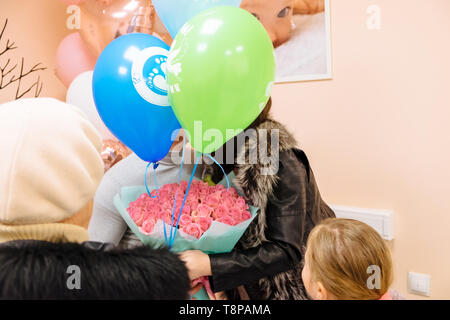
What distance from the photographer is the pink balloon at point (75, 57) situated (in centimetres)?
211

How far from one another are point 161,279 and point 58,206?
0.93 ft

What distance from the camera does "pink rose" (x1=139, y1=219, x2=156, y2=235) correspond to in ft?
3.01

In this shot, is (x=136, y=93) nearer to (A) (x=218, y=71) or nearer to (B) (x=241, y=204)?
(A) (x=218, y=71)

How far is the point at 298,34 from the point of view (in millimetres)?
1897

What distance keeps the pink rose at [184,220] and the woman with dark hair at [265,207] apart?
0.36 ft

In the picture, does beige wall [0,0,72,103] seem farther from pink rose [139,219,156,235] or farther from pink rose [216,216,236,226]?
pink rose [216,216,236,226]

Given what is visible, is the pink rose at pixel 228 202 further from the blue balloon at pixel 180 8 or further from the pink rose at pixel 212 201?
the blue balloon at pixel 180 8

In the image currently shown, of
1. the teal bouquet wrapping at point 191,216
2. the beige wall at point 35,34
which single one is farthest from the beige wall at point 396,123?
the beige wall at point 35,34

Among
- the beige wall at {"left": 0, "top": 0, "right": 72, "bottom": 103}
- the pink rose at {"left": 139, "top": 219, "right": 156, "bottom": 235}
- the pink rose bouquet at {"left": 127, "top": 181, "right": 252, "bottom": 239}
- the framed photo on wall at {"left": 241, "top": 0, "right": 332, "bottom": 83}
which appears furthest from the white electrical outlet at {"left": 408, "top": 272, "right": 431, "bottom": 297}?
the beige wall at {"left": 0, "top": 0, "right": 72, "bottom": 103}

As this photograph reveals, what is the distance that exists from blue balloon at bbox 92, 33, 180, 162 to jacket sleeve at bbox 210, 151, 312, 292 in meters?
0.38

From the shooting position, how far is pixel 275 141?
108 cm

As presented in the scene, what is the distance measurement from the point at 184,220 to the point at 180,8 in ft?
2.18

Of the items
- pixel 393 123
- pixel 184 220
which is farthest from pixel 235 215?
pixel 393 123

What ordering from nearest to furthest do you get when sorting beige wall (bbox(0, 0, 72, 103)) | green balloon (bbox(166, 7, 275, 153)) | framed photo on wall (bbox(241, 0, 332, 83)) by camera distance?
green balloon (bbox(166, 7, 275, 153))
framed photo on wall (bbox(241, 0, 332, 83))
beige wall (bbox(0, 0, 72, 103))
